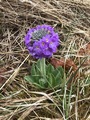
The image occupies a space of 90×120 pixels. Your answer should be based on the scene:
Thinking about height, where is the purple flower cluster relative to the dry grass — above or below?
above

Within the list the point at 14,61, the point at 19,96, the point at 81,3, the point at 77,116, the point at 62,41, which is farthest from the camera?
the point at 81,3

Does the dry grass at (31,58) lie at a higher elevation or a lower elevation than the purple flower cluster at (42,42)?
lower

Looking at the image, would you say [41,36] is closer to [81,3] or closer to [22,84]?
[22,84]

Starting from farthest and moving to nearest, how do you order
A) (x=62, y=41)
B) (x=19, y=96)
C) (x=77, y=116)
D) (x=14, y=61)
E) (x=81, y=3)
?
(x=81, y=3) < (x=62, y=41) < (x=14, y=61) < (x=19, y=96) < (x=77, y=116)

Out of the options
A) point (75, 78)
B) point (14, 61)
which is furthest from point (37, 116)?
point (14, 61)
